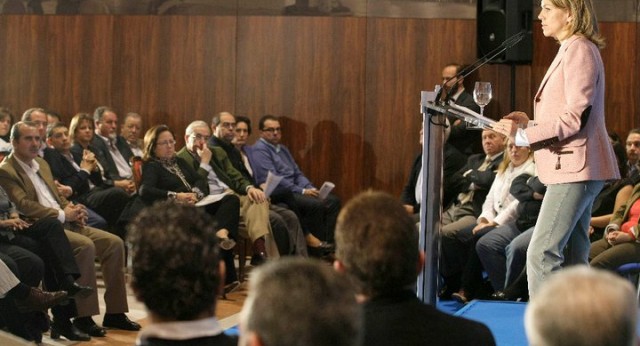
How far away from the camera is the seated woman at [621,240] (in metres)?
5.68

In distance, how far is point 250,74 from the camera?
954 centimetres

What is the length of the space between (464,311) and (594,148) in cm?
151

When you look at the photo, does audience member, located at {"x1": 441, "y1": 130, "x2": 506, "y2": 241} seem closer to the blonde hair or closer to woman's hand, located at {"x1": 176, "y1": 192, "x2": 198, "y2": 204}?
woman's hand, located at {"x1": 176, "y1": 192, "x2": 198, "y2": 204}

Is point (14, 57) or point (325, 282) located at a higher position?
point (14, 57)

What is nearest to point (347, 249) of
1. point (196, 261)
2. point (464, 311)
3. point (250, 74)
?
point (196, 261)

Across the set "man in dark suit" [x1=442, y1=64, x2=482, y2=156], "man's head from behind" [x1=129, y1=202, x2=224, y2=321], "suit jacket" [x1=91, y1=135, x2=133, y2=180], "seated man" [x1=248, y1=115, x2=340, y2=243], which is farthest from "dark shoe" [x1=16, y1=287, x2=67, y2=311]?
"man in dark suit" [x1=442, y1=64, x2=482, y2=156]

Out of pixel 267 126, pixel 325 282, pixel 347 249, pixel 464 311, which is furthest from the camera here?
pixel 267 126

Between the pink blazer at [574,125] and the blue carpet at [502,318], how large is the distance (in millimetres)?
760

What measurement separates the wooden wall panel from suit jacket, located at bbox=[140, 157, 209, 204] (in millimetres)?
1985

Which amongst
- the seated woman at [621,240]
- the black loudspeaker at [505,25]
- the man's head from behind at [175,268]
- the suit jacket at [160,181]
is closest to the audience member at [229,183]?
the suit jacket at [160,181]

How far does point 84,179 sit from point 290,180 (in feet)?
6.70

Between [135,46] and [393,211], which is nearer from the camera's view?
[393,211]

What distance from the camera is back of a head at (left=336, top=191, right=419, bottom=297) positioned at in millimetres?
2076

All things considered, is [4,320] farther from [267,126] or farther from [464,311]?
[267,126]
